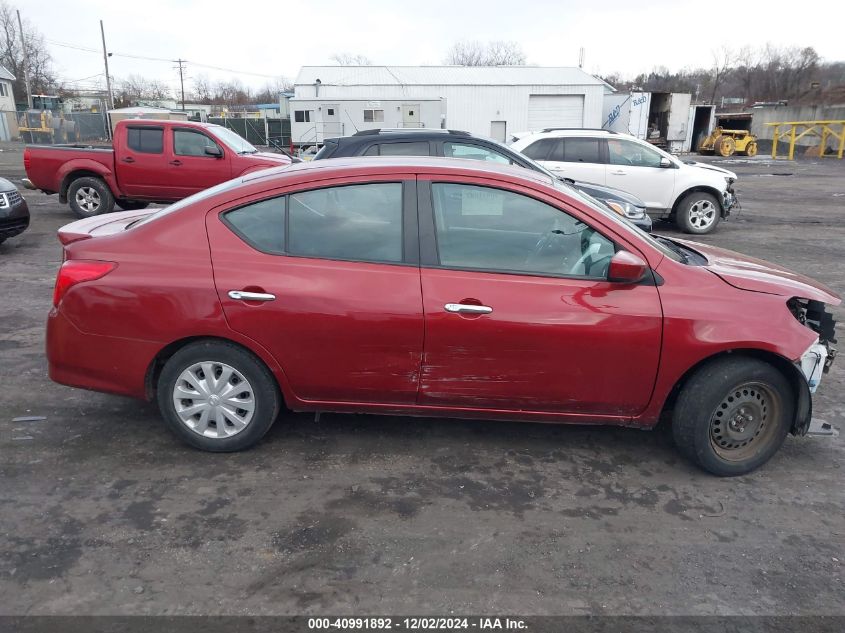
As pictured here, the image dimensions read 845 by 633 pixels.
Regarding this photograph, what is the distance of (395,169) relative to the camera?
3596 millimetres

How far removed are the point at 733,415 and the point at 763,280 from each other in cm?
80

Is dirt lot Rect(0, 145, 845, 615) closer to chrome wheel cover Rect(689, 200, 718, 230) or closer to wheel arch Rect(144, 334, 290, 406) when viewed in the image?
wheel arch Rect(144, 334, 290, 406)

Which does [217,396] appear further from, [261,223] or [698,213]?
[698,213]

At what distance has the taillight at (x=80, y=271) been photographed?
→ 3.57 m

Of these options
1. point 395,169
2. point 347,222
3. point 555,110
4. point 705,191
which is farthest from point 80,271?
point 555,110

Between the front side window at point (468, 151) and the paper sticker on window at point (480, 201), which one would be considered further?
the front side window at point (468, 151)

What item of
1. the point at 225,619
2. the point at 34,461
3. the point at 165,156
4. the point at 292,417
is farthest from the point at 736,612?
the point at 165,156

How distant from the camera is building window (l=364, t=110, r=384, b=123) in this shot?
28.5 m

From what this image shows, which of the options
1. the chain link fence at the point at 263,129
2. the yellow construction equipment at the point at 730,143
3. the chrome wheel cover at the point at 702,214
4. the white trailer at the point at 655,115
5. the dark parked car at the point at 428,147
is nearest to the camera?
the dark parked car at the point at 428,147

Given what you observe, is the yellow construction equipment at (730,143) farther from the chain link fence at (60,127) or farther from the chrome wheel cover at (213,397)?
the chain link fence at (60,127)

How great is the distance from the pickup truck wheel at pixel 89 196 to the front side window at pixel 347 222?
32.2ft

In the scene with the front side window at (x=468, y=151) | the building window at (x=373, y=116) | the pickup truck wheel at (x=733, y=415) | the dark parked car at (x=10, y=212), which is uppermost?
the building window at (x=373, y=116)

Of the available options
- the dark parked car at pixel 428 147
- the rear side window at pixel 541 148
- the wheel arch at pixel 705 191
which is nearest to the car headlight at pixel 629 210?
the dark parked car at pixel 428 147

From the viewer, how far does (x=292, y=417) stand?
165 inches
